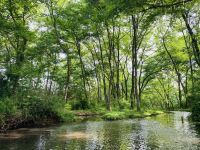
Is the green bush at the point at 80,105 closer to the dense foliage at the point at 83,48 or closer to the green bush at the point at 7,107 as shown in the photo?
the dense foliage at the point at 83,48

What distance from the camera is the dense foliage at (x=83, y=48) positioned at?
18891mm

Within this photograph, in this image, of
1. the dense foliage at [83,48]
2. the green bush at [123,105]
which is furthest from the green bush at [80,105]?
the green bush at [123,105]

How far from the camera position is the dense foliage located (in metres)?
18.9

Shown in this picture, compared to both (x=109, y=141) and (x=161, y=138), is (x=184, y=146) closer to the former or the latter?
(x=161, y=138)

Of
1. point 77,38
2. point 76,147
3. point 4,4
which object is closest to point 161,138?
point 76,147

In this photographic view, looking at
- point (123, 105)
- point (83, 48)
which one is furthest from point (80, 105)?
point (83, 48)

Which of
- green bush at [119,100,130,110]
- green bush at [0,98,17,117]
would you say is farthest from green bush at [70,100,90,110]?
green bush at [0,98,17,117]

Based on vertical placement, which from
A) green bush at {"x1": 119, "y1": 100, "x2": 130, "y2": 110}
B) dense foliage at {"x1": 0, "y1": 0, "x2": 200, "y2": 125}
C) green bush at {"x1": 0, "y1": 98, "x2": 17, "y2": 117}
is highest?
dense foliage at {"x1": 0, "y1": 0, "x2": 200, "y2": 125}

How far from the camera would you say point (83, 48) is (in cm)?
4909

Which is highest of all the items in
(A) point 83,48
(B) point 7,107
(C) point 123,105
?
(A) point 83,48

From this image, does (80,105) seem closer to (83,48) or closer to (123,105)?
(123,105)

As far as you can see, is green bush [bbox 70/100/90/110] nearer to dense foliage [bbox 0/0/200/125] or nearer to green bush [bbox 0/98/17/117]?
dense foliage [bbox 0/0/200/125]

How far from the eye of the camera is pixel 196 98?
1847 cm

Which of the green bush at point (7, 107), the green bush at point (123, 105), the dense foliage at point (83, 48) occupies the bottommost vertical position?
the green bush at point (7, 107)
